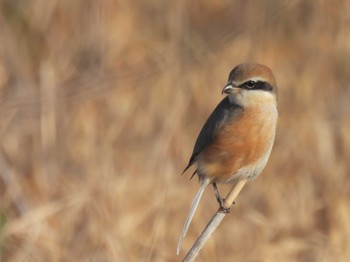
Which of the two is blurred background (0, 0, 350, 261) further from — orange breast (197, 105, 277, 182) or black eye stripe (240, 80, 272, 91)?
black eye stripe (240, 80, 272, 91)

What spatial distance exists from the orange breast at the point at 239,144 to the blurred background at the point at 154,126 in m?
1.42

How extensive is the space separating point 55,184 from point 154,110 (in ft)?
3.61

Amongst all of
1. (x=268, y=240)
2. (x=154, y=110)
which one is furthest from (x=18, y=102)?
(x=268, y=240)

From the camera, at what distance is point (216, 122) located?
3867 mm

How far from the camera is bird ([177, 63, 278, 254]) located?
3705 mm

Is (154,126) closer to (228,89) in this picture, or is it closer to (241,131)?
(241,131)

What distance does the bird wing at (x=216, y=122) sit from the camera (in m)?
3.84

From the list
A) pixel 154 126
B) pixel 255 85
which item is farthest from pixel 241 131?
pixel 154 126

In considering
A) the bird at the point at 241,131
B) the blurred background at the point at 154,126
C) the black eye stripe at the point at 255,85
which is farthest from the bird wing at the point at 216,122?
the blurred background at the point at 154,126

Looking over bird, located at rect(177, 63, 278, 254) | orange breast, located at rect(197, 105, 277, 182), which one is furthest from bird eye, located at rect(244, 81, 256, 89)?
orange breast, located at rect(197, 105, 277, 182)

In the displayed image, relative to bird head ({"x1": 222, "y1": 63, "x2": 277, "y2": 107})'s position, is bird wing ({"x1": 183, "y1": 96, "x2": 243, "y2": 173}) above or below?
below

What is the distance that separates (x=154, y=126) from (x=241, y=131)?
2.69 m

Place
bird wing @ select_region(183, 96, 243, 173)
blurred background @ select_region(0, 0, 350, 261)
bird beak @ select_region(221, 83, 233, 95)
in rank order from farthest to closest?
blurred background @ select_region(0, 0, 350, 261) → bird wing @ select_region(183, 96, 243, 173) → bird beak @ select_region(221, 83, 233, 95)

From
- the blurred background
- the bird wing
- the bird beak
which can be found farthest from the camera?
the blurred background
